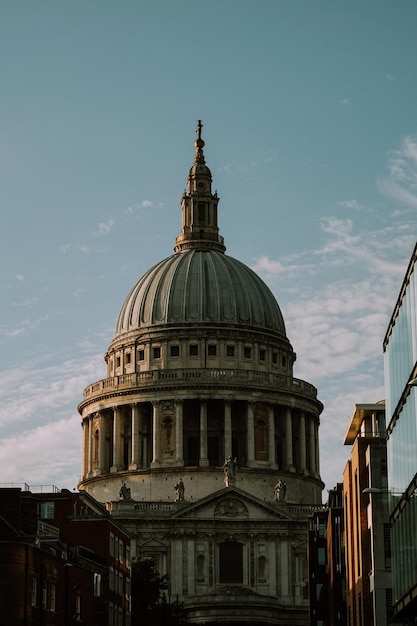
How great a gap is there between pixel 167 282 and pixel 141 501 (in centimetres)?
2818

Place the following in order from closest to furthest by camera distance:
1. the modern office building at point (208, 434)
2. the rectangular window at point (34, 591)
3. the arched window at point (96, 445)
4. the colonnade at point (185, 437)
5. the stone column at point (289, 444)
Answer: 1. the rectangular window at point (34, 591)
2. the modern office building at point (208, 434)
3. the colonnade at point (185, 437)
4. the stone column at point (289, 444)
5. the arched window at point (96, 445)

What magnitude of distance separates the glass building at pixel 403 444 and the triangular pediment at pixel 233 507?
8072 cm

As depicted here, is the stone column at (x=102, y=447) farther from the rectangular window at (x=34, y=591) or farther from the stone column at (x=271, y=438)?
the rectangular window at (x=34, y=591)

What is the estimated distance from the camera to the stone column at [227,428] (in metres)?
159

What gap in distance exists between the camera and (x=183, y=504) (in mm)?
147875

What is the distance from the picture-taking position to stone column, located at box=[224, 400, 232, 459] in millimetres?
159375

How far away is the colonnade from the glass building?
9204 cm

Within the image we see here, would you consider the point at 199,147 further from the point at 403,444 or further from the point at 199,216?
the point at 403,444

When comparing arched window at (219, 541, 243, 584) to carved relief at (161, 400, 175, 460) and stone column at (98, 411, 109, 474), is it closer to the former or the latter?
carved relief at (161, 400, 175, 460)

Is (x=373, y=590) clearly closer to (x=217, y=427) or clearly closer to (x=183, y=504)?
(x=183, y=504)

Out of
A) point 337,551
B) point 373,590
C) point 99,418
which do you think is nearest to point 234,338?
point 99,418

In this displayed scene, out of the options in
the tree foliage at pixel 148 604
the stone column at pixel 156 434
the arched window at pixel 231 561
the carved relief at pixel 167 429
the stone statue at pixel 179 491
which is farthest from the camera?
the carved relief at pixel 167 429

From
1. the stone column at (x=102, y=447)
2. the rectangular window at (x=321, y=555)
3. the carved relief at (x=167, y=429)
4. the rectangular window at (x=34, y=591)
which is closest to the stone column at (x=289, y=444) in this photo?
the carved relief at (x=167, y=429)

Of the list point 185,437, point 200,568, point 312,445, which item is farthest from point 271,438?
point 200,568
